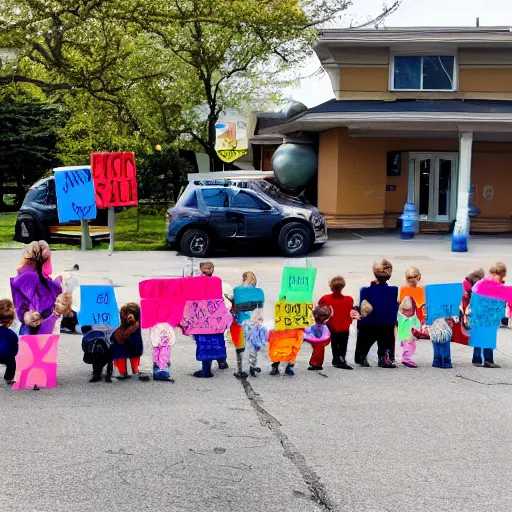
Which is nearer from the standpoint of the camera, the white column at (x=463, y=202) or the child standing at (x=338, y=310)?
the child standing at (x=338, y=310)

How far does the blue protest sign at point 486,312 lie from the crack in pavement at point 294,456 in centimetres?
261

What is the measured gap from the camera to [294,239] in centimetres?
1859

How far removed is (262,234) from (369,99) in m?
7.70

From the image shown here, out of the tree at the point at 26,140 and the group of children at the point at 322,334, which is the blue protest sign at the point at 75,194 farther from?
the tree at the point at 26,140

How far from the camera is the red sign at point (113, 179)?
1653cm

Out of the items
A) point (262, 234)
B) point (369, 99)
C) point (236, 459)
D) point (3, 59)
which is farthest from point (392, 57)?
point (236, 459)

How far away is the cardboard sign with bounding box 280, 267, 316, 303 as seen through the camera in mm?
8344

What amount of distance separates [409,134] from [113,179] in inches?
406

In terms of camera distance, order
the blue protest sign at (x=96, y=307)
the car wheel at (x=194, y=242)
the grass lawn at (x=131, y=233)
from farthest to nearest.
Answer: the grass lawn at (x=131, y=233)
the car wheel at (x=194, y=242)
the blue protest sign at (x=96, y=307)

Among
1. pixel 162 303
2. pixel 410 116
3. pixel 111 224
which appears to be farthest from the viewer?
pixel 410 116

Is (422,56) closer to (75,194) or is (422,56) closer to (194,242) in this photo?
(194,242)

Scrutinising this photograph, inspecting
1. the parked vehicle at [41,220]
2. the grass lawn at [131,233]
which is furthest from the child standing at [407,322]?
the parked vehicle at [41,220]

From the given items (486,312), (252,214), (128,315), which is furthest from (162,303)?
(252,214)

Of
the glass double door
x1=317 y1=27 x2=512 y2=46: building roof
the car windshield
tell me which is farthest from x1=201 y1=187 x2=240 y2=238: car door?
the glass double door
